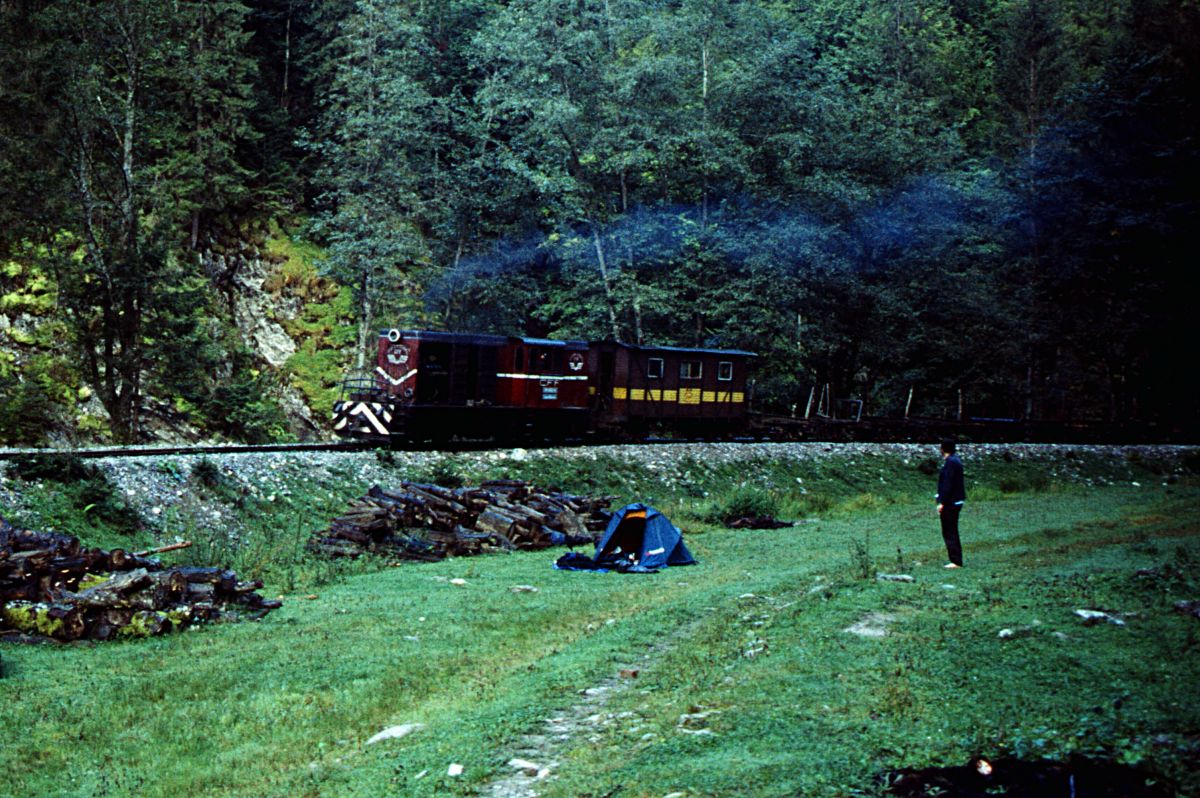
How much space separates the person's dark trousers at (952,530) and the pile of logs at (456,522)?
8.25 metres

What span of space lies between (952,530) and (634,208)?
33.6 metres

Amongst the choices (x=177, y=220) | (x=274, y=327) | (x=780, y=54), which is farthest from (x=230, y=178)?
(x=780, y=54)

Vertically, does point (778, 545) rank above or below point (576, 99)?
below

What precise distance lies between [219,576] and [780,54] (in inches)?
1553

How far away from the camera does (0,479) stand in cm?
1800

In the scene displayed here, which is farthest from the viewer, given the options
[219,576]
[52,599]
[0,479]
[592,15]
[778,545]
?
[592,15]

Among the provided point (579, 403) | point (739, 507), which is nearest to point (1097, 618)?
point (739, 507)

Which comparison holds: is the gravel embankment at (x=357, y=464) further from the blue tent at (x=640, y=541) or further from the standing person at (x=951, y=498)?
the standing person at (x=951, y=498)

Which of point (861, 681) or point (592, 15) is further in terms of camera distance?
point (592, 15)

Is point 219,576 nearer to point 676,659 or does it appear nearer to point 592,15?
point 676,659

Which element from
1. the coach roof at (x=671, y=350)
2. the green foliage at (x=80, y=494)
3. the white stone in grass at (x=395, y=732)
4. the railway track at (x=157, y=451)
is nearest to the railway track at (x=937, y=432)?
the coach roof at (x=671, y=350)

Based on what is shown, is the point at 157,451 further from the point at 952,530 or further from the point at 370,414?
the point at 952,530

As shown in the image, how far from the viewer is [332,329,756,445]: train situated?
28500 mm

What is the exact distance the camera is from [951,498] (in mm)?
15758
